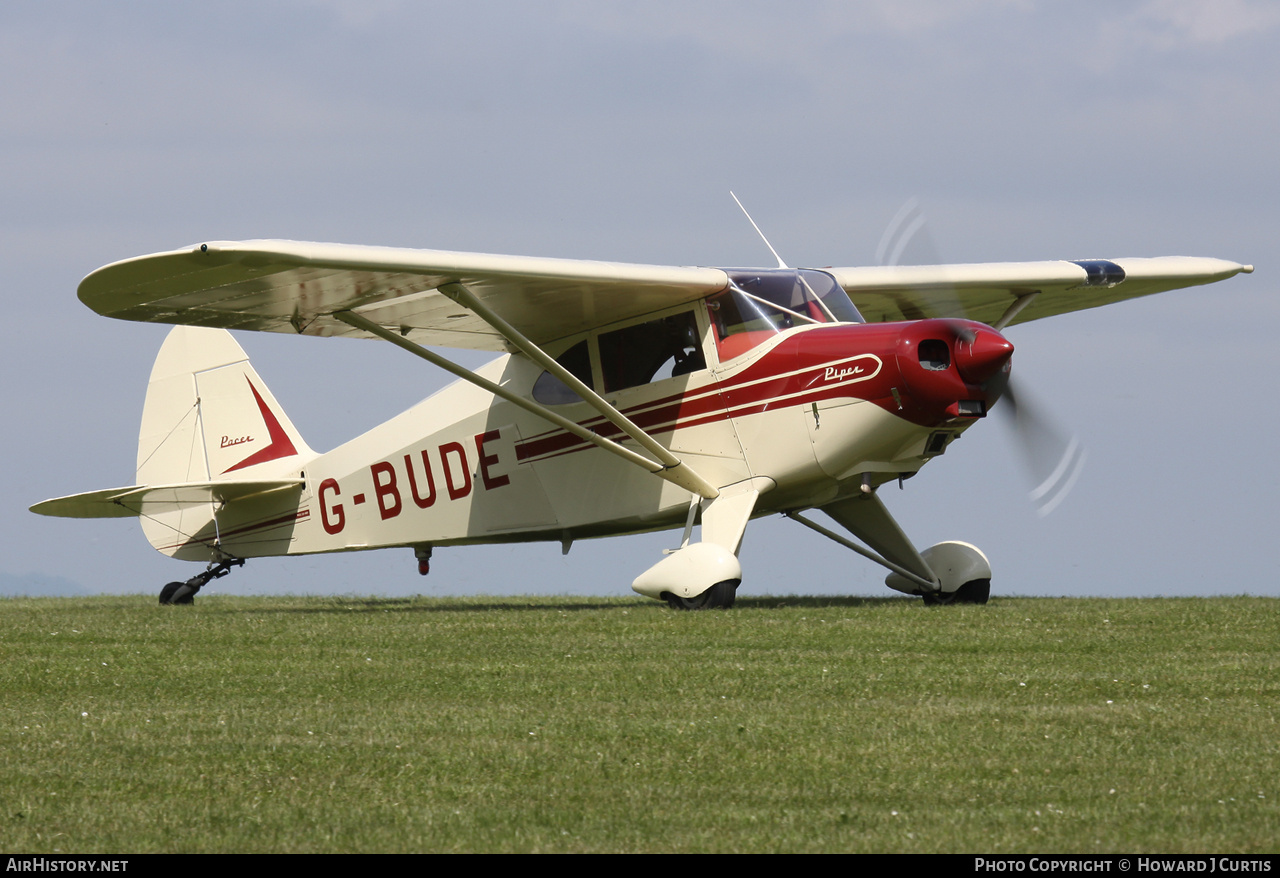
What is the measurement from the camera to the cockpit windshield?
14.0 meters

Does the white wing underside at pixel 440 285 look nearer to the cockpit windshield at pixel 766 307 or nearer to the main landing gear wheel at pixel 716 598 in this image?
the cockpit windshield at pixel 766 307

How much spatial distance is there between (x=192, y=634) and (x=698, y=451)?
5.13m

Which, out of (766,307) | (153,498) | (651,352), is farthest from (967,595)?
(153,498)

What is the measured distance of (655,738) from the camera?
708 centimetres

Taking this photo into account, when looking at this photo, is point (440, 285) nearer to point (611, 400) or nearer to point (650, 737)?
point (611, 400)

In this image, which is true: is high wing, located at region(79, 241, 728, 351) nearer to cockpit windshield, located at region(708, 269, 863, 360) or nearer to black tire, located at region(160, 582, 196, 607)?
cockpit windshield, located at region(708, 269, 863, 360)

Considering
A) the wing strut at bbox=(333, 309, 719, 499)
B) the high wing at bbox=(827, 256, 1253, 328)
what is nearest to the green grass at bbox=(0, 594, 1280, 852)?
the wing strut at bbox=(333, 309, 719, 499)

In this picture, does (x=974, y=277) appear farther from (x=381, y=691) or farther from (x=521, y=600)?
(x=381, y=691)

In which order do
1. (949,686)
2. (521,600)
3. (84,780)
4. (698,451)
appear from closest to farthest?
(84,780) < (949,686) < (698,451) < (521,600)

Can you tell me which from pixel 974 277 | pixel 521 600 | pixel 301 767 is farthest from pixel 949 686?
pixel 521 600

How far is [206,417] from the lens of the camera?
754 inches

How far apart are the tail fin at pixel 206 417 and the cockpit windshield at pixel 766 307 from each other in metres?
7.07

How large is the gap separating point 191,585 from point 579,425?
268 inches

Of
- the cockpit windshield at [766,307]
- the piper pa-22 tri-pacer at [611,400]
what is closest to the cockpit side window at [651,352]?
the piper pa-22 tri-pacer at [611,400]
